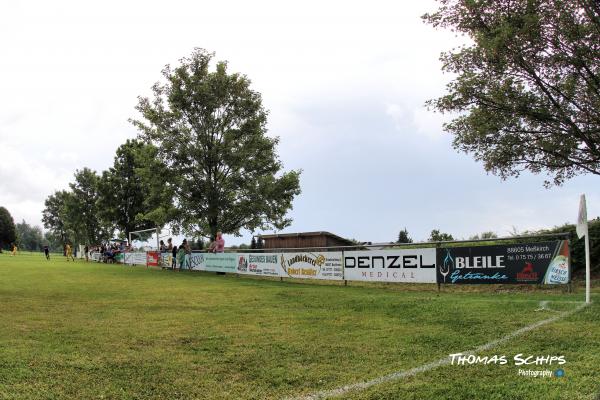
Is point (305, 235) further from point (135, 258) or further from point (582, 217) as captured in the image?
point (582, 217)

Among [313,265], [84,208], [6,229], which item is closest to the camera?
[313,265]

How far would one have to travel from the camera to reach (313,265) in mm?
17688

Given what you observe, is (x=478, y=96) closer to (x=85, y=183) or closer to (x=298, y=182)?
(x=298, y=182)

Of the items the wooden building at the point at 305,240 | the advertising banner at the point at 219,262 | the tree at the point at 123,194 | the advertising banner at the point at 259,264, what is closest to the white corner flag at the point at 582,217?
the advertising banner at the point at 259,264

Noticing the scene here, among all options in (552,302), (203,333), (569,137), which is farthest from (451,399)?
(569,137)

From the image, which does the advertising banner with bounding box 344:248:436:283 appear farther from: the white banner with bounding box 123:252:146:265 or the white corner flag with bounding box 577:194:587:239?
the white banner with bounding box 123:252:146:265

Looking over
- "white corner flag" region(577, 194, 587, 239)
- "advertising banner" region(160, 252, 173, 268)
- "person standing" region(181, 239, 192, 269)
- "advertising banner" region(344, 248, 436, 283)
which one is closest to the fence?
"advertising banner" region(344, 248, 436, 283)

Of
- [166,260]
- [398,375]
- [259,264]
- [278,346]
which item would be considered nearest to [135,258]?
[166,260]

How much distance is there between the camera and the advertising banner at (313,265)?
16.6 m

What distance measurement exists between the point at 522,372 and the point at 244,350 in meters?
3.61

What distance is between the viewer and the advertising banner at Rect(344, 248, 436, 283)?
13930 millimetres

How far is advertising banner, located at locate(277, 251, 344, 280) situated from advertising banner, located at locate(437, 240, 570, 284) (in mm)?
4115

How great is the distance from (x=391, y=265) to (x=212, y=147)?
1747 cm

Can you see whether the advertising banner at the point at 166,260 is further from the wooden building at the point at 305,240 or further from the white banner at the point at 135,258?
the wooden building at the point at 305,240
